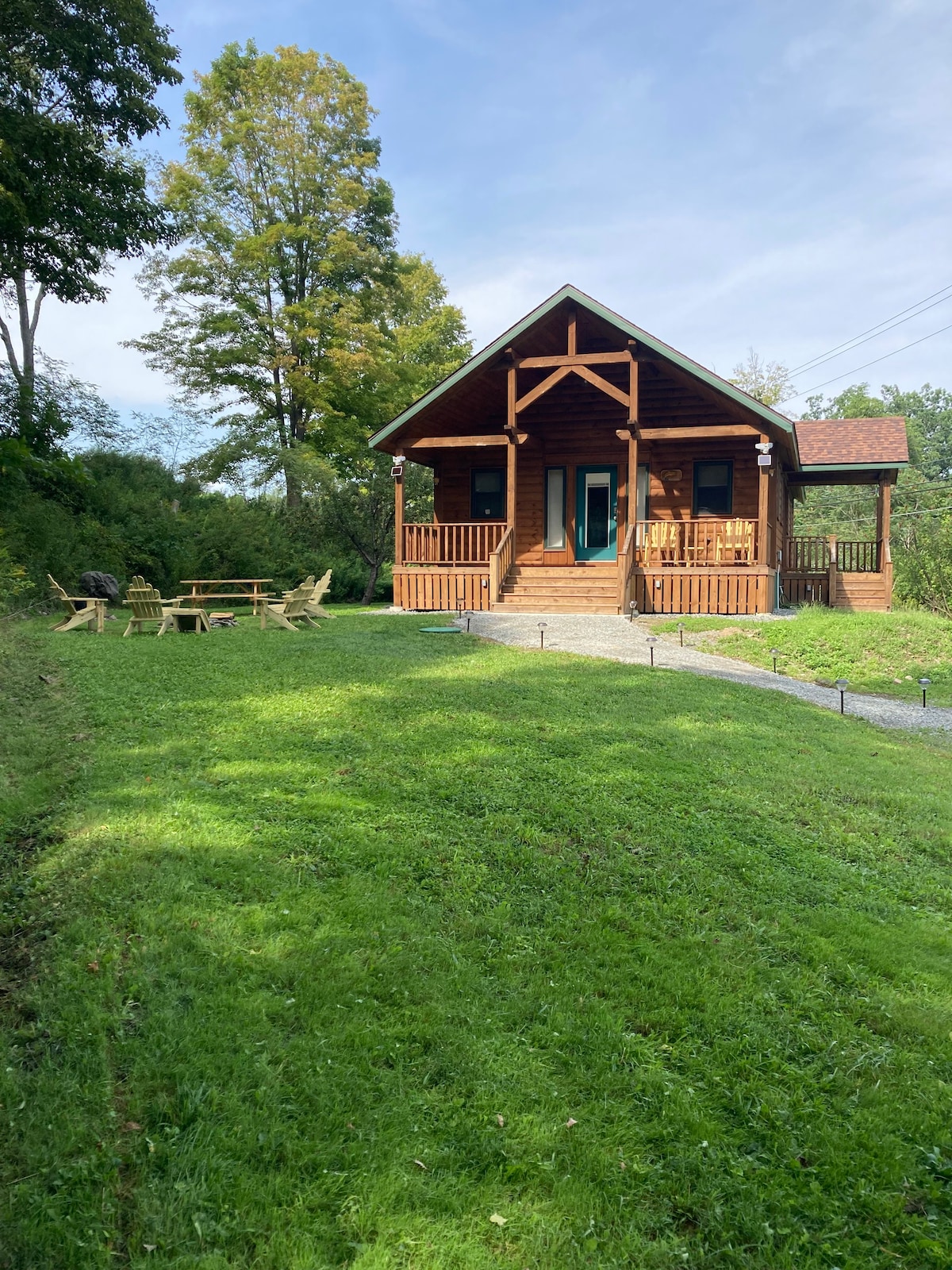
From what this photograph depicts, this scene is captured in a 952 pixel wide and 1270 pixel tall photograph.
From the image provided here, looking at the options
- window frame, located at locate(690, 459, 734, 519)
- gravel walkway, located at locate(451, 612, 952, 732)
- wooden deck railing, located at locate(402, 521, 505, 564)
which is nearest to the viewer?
gravel walkway, located at locate(451, 612, 952, 732)

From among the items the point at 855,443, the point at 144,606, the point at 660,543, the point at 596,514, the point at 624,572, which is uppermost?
the point at 855,443

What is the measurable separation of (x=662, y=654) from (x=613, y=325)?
777 cm

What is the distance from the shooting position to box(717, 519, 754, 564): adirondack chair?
53.9 ft

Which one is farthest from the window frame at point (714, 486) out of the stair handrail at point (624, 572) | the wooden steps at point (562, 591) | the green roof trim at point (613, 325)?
the stair handrail at point (624, 572)

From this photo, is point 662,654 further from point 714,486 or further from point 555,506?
point 555,506

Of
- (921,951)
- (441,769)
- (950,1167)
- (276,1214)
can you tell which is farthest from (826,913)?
(276,1214)

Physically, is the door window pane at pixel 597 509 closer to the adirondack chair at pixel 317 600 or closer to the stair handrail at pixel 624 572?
the stair handrail at pixel 624 572

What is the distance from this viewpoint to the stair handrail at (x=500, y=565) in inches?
649

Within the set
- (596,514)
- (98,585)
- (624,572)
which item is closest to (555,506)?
(596,514)

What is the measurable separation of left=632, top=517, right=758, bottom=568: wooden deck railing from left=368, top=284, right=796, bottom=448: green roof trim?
7.10 ft

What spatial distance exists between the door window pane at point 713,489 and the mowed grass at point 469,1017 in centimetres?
1360

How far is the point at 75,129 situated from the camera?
14.5 meters

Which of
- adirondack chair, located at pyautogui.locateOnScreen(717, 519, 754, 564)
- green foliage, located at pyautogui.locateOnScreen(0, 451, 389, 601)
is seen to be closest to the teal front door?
adirondack chair, located at pyautogui.locateOnScreen(717, 519, 754, 564)

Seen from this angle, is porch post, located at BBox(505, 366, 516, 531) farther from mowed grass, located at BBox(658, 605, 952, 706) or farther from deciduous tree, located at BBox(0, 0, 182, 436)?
deciduous tree, located at BBox(0, 0, 182, 436)
